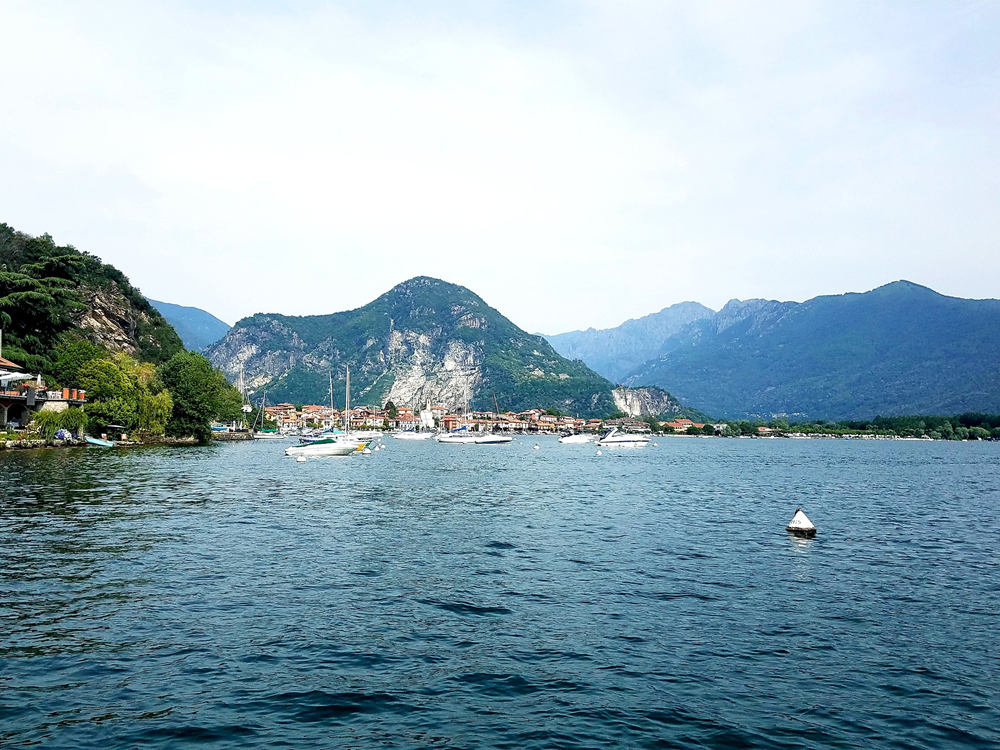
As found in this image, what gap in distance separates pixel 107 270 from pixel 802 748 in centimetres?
15155

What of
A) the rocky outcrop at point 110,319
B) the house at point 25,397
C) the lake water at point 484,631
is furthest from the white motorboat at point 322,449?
the rocky outcrop at point 110,319

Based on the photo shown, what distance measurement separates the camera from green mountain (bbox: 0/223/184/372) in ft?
289

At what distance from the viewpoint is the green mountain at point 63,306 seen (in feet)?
289

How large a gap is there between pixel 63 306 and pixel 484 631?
336 ft

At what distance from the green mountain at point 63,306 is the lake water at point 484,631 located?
70741 mm

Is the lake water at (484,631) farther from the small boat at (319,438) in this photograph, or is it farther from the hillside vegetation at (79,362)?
the small boat at (319,438)

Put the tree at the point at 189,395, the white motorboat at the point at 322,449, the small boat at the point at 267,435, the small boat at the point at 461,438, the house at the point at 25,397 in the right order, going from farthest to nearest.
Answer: the small boat at the point at 267,435
the small boat at the point at 461,438
the tree at the point at 189,395
the white motorboat at the point at 322,449
the house at the point at 25,397

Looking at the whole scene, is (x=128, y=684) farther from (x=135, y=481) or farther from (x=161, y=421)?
(x=161, y=421)

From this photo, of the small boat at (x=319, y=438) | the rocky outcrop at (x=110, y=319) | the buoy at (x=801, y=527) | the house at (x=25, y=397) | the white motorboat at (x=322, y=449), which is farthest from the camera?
the rocky outcrop at (x=110, y=319)

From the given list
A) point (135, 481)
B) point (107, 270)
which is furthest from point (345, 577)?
point (107, 270)

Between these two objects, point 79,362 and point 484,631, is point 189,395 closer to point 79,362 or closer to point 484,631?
point 79,362

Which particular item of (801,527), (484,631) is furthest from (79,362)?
(484,631)

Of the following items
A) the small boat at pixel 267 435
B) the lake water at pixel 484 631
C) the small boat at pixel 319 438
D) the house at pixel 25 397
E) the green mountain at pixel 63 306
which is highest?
the green mountain at pixel 63 306

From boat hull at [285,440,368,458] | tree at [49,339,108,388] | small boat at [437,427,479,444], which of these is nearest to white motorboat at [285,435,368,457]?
boat hull at [285,440,368,458]
